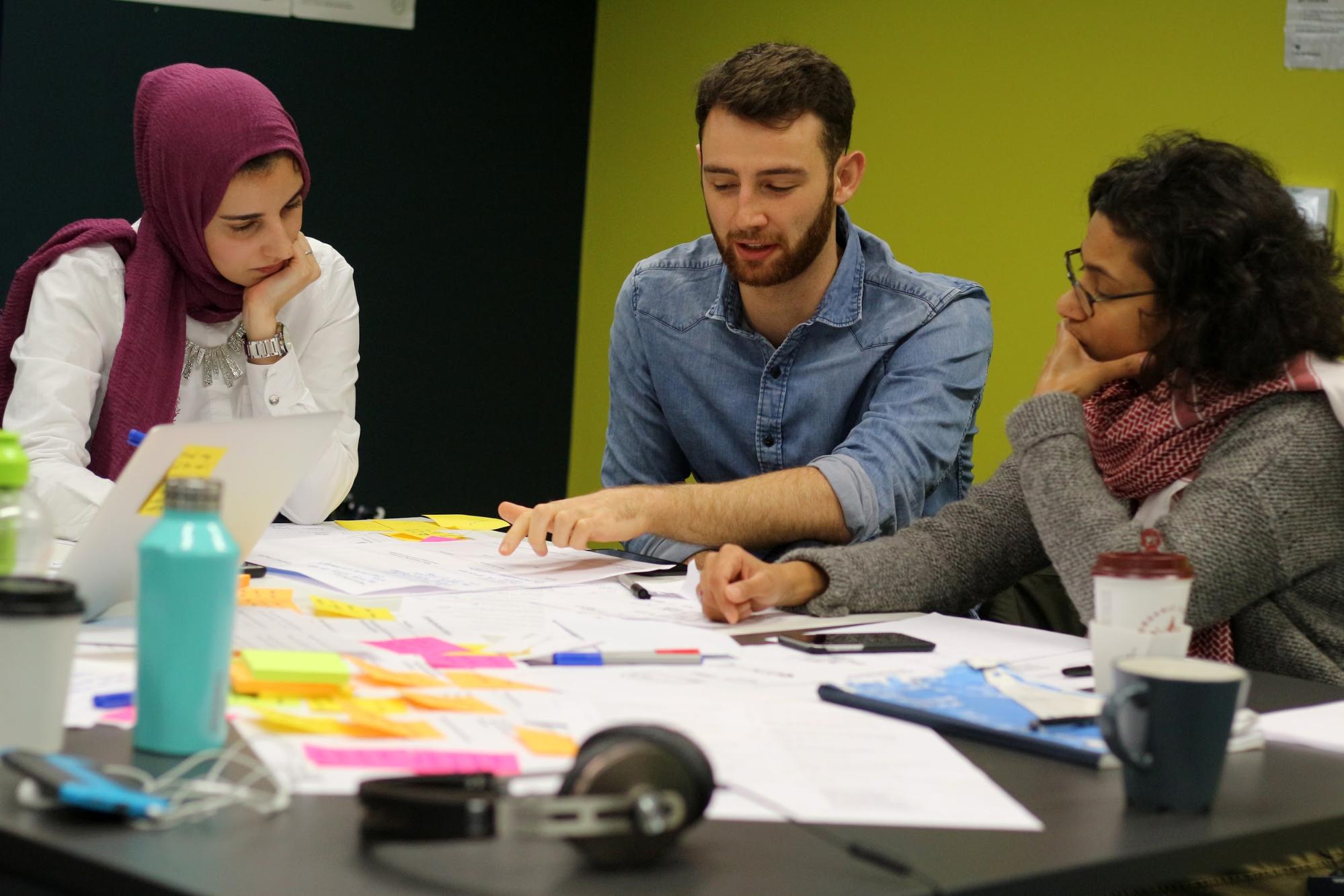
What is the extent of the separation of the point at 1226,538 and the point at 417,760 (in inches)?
35.7

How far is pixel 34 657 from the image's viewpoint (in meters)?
0.86

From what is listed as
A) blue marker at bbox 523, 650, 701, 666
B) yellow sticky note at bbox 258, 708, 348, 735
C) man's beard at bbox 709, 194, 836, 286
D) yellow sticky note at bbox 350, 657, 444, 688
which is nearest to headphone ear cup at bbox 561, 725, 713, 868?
yellow sticky note at bbox 258, 708, 348, 735

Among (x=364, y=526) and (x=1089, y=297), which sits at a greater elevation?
(x=1089, y=297)

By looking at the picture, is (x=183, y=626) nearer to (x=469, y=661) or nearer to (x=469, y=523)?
(x=469, y=661)

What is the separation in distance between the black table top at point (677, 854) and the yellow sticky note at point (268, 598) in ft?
1.54

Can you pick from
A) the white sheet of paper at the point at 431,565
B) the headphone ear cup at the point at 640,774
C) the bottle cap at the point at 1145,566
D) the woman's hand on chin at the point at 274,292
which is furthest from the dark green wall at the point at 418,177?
the headphone ear cup at the point at 640,774

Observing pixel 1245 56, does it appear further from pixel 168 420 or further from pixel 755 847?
pixel 755 847

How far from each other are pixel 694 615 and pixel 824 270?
2.82 feet

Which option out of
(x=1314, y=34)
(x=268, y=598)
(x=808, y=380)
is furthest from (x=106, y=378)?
(x=1314, y=34)

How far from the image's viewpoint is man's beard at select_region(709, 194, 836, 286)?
2.16m

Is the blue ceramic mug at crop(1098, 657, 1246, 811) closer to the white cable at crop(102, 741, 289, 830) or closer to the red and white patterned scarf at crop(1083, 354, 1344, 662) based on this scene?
the white cable at crop(102, 741, 289, 830)

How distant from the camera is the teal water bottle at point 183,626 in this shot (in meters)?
0.88

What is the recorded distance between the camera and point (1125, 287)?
1708 mm

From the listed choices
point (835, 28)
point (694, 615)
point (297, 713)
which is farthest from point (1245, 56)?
point (297, 713)
